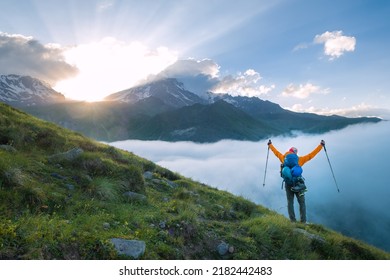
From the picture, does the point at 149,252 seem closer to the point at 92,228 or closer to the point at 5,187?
the point at 92,228

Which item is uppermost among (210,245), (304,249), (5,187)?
(5,187)

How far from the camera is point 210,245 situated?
30.3ft

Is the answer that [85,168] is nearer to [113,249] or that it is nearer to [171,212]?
[171,212]

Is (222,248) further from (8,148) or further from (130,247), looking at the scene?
(8,148)

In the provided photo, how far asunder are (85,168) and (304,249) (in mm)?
8543

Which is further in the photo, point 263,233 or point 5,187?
point 263,233

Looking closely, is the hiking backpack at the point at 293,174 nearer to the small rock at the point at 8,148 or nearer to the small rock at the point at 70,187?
the small rock at the point at 70,187

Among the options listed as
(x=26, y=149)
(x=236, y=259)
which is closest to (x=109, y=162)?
(x=26, y=149)

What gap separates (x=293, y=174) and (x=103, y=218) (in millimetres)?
10447

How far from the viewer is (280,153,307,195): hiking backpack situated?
15875 mm

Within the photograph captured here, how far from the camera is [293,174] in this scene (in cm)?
1596
